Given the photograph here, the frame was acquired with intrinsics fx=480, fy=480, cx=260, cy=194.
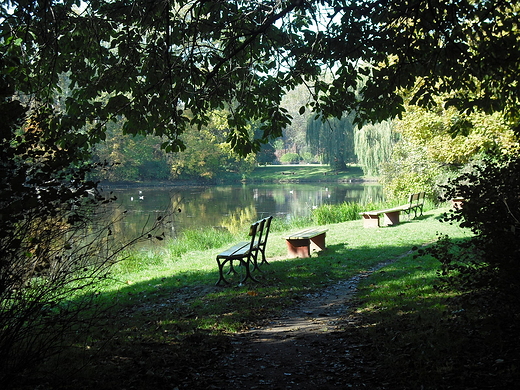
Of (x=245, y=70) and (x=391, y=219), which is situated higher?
(x=245, y=70)

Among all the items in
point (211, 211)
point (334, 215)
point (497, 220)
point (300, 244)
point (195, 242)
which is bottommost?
point (211, 211)

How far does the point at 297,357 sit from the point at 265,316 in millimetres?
1585

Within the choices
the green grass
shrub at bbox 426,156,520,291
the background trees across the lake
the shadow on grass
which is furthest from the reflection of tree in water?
shrub at bbox 426,156,520,291

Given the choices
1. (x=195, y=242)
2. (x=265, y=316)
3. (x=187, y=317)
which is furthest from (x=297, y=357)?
(x=195, y=242)

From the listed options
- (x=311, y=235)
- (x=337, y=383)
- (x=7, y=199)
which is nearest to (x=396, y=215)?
(x=311, y=235)

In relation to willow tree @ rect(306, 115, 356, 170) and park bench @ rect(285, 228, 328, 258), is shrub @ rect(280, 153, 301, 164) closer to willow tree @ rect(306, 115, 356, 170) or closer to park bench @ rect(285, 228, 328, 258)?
willow tree @ rect(306, 115, 356, 170)

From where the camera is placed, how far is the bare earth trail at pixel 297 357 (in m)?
3.95

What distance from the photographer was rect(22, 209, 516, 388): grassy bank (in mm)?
4023

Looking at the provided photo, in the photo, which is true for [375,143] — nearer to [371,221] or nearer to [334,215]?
[334,215]

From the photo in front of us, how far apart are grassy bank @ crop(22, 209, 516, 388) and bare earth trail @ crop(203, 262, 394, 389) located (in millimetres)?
137

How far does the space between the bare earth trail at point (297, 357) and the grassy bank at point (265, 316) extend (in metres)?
0.14

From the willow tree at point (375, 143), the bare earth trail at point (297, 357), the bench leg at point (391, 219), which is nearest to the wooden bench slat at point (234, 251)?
the bare earth trail at point (297, 357)

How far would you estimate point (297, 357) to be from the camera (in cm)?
455

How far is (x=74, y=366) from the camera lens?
13.1 feet
